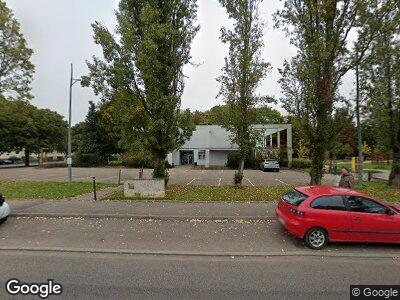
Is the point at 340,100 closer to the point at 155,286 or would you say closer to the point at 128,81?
the point at 128,81

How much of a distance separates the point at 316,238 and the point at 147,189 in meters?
7.89

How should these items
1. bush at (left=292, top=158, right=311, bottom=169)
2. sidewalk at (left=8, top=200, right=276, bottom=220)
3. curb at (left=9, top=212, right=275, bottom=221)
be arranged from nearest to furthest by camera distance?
curb at (left=9, top=212, right=275, bottom=221) < sidewalk at (left=8, top=200, right=276, bottom=220) < bush at (left=292, top=158, right=311, bottom=169)

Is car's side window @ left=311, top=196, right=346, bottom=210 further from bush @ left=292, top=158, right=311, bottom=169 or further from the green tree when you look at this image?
the green tree

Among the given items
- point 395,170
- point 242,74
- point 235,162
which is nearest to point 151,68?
point 242,74

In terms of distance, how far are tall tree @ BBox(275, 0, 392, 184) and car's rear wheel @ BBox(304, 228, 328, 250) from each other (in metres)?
7.98

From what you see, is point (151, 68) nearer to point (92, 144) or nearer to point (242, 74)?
point (242, 74)

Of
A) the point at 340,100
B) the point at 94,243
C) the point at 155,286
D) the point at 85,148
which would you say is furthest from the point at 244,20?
the point at 85,148

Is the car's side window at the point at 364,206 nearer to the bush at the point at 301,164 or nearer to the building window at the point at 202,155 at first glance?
the bush at the point at 301,164

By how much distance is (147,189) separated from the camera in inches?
520

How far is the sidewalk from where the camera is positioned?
390 inches

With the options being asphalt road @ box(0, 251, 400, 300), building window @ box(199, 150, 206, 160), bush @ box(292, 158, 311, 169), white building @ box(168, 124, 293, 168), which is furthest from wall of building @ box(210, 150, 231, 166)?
asphalt road @ box(0, 251, 400, 300)

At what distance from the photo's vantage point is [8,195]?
45.6ft

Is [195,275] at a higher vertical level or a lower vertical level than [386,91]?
lower

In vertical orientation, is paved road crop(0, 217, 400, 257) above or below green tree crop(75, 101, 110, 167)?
below
